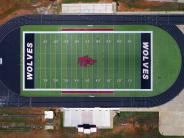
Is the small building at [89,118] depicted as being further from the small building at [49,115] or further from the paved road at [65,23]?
the small building at [49,115]

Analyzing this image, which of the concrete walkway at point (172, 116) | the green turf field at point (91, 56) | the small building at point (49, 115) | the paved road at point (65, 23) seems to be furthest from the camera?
the green turf field at point (91, 56)

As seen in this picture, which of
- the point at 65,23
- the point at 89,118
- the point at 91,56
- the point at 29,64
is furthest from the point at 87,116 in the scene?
the point at 65,23

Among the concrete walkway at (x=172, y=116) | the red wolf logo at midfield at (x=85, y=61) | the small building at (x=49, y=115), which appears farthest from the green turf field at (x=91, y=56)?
the concrete walkway at (x=172, y=116)

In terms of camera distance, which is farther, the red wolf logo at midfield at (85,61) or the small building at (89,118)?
the red wolf logo at midfield at (85,61)

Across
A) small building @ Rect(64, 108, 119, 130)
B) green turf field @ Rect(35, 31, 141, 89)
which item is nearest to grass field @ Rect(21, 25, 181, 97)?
green turf field @ Rect(35, 31, 141, 89)

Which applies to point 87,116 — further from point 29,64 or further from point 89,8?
point 89,8

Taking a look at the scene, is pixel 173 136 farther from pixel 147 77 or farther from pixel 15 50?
pixel 15 50

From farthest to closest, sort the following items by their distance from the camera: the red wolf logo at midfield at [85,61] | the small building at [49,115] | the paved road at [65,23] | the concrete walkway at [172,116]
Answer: the red wolf logo at midfield at [85,61], the paved road at [65,23], the small building at [49,115], the concrete walkway at [172,116]

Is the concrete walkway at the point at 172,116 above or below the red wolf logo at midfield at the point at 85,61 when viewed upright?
below
